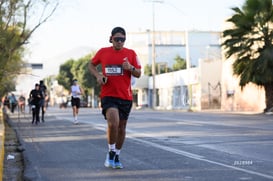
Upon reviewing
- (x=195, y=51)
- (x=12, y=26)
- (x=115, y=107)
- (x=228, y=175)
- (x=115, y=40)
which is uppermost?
(x=195, y=51)

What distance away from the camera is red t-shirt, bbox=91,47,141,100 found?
854 cm

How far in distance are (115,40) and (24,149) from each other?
4730mm

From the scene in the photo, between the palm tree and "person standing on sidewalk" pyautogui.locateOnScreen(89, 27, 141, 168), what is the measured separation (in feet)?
75.0

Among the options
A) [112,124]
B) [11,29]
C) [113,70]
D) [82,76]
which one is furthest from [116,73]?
[82,76]

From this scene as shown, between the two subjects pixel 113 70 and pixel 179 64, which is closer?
pixel 113 70

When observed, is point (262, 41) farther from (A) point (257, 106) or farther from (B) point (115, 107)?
(B) point (115, 107)

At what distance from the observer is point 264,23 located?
3139cm

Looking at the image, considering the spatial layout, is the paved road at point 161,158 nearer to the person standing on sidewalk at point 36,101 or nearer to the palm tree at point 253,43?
the person standing on sidewalk at point 36,101

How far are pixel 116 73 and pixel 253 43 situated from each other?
79.1 feet

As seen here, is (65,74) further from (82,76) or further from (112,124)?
Result: (112,124)

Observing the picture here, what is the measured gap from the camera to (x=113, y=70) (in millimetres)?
8547

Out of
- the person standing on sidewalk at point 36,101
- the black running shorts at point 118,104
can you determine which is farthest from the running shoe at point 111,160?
the person standing on sidewalk at point 36,101

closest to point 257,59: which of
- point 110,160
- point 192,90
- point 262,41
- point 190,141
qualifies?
point 262,41

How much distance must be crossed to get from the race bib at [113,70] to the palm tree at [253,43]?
23.0 m
